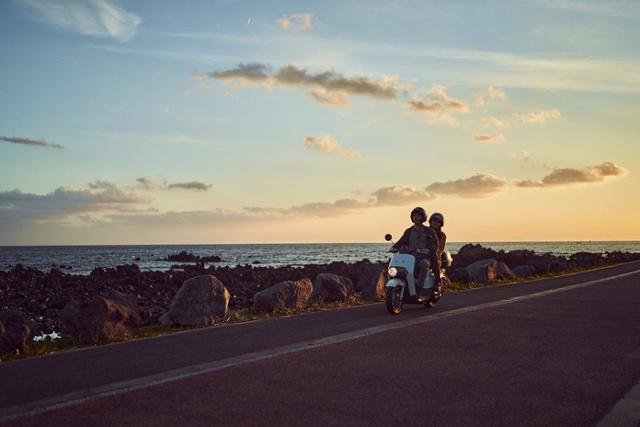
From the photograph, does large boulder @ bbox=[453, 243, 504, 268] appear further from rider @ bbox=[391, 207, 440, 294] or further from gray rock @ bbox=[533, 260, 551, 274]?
rider @ bbox=[391, 207, 440, 294]

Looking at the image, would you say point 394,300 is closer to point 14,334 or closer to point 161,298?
point 14,334

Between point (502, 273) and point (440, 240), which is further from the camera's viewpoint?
point (502, 273)

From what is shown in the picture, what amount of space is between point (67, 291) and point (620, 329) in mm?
31021

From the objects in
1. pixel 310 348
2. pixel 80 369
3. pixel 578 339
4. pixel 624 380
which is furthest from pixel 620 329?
pixel 80 369

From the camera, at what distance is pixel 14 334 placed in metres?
10.1

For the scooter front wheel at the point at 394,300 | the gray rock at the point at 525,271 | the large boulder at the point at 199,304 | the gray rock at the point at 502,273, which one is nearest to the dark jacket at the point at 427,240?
the scooter front wheel at the point at 394,300

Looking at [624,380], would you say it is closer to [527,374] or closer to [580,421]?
[527,374]

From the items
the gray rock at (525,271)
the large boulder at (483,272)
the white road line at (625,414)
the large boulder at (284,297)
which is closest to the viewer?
the white road line at (625,414)

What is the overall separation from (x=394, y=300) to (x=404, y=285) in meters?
0.58

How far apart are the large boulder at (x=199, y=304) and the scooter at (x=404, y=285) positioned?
354 cm

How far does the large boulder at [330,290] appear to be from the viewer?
56.6 ft

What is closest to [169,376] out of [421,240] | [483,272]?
[421,240]

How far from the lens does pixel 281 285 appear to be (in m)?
15.3

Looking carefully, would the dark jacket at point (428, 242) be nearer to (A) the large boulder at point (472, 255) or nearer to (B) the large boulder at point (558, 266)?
(B) the large boulder at point (558, 266)
